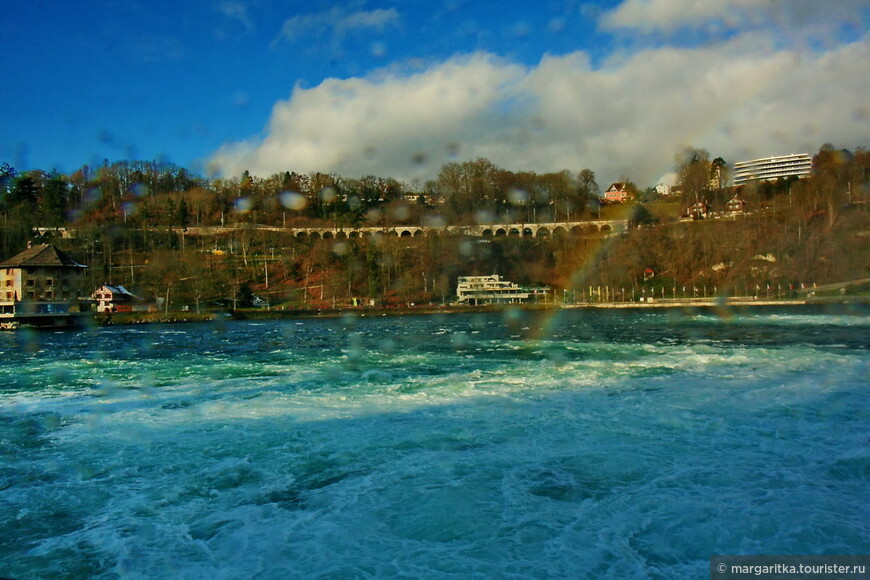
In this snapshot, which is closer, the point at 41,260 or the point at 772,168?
the point at 41,260

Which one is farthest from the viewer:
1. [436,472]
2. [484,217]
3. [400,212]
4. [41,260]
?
[484,217]

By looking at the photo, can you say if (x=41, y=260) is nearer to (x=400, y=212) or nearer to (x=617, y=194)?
(x=400, y=212)

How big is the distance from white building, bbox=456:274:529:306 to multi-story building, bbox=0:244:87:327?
36.2m

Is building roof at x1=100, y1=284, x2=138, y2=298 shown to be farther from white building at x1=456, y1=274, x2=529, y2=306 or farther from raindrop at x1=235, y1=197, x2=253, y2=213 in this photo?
white building at x1=456, y1=274, x2=529, y2=306

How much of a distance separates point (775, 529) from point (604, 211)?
96.3 meters

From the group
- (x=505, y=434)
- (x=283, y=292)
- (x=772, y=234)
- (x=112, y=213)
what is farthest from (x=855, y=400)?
(x=112, y=213)

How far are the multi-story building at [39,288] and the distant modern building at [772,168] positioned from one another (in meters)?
88.2

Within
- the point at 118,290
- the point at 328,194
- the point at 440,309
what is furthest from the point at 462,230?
the point at 118,290

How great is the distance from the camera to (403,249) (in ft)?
225

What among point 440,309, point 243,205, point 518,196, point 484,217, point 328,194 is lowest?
point 440,309

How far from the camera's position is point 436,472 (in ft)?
23.2

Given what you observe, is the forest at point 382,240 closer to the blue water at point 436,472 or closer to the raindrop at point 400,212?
the raindrop at point 400,212

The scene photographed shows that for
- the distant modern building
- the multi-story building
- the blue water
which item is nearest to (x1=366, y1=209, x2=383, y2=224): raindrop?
the multi-story building

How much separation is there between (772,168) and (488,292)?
6136 centimetres
